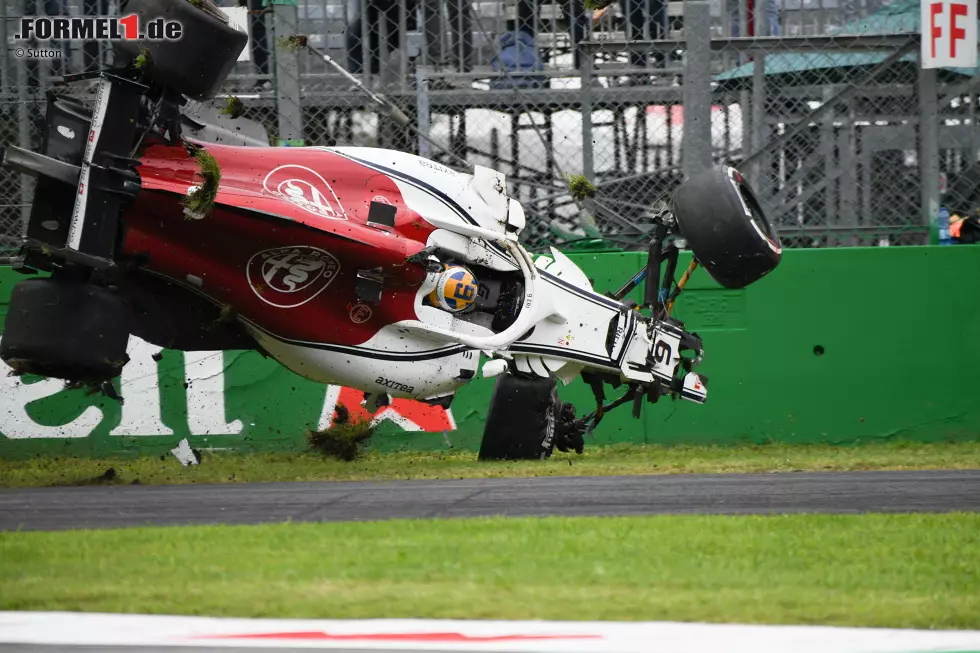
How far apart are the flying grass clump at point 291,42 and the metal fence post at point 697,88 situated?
2755 mm

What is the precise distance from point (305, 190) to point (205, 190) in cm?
69

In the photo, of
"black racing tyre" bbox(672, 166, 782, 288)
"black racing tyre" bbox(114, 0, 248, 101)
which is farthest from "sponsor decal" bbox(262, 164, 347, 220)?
"black racing tyre" bbox(672, 166, 782, 288)

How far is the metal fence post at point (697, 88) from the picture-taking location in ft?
32.4

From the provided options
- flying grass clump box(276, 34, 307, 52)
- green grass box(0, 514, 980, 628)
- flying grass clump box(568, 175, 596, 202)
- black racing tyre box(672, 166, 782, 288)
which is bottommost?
green grass box(0, 514, 980, 628)

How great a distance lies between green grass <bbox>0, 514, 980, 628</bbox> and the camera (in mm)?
4051

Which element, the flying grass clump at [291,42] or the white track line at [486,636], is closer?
the white track line at [486,636]

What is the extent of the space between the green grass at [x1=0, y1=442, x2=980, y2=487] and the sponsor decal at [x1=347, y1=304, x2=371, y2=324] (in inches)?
38.1

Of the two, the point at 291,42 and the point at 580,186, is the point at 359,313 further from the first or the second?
the point at 291,42

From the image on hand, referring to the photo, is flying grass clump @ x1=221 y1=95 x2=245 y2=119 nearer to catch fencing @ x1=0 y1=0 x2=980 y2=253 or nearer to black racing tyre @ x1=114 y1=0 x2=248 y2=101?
black racing tyre @ x1=114 y1=0 x2=248 y2=101

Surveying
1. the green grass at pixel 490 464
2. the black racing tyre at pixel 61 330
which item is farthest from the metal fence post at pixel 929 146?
the black racing tyre at pixel 61 330

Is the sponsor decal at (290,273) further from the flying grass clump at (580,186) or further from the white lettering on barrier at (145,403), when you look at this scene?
the white lettering on barrier at (145,403)

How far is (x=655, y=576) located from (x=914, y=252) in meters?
6.16

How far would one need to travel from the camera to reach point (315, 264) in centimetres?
729

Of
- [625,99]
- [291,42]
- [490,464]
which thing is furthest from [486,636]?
[625,99]
